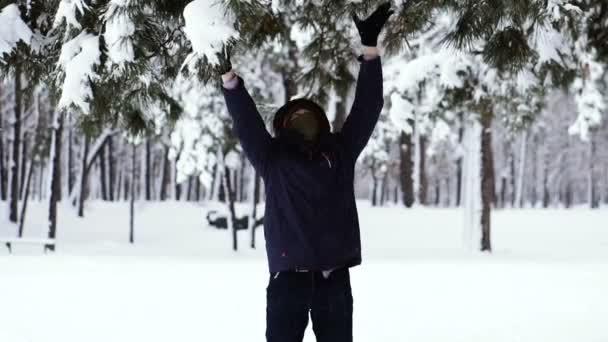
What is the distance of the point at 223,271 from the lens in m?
Result: 8.79

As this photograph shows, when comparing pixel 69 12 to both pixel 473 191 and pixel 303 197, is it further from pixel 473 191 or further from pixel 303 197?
pixel 473 191

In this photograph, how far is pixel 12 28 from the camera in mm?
3568

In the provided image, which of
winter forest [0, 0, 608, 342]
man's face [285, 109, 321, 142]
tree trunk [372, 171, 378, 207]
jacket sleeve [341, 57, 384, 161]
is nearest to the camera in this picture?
man's face [285, 109, 321, 142]

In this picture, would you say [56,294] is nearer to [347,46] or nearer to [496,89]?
[347,46]

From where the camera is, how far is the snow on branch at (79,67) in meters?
3.23

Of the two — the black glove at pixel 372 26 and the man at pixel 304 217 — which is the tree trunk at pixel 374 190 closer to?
the black glove at pixel 372 26

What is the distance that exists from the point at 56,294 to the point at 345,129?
18.6 feet

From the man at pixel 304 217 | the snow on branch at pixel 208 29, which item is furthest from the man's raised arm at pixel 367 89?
the snow on branch at pixel 208 29

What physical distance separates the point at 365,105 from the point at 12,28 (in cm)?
221

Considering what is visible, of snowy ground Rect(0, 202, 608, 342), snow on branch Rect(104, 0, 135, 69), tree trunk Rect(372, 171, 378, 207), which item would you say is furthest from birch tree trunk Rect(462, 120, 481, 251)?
tree trunk Rect(372, 171, 378, 207)

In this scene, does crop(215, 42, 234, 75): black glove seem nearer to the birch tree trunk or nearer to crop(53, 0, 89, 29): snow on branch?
crop(53, 0, 89, 29): snow on branch

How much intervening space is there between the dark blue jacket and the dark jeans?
7 cm

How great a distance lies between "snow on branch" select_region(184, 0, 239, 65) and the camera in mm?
2695

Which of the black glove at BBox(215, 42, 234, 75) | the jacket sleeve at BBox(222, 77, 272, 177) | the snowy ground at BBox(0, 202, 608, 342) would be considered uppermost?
the black glove at BBox(215, 42, 234, 75)
